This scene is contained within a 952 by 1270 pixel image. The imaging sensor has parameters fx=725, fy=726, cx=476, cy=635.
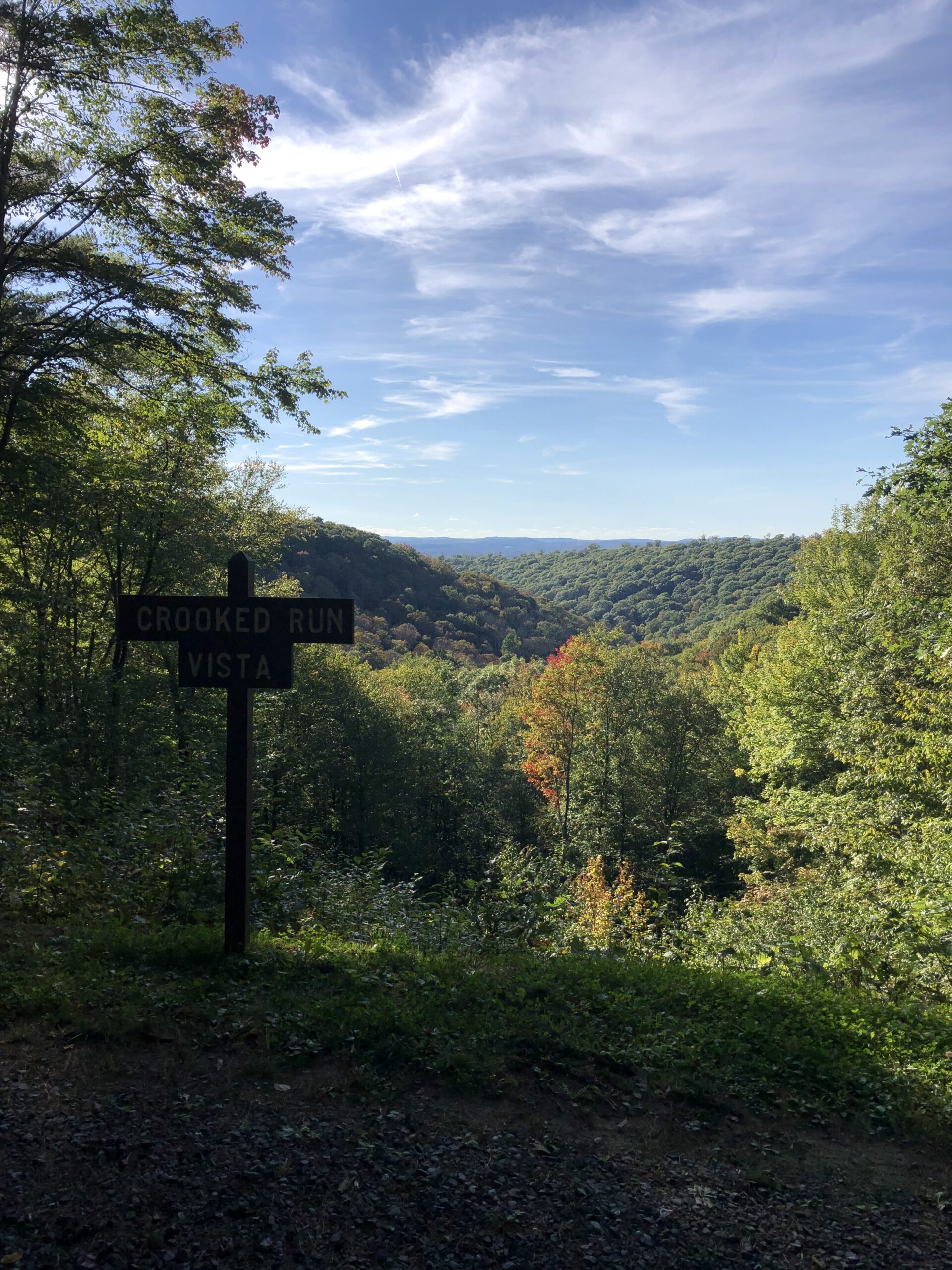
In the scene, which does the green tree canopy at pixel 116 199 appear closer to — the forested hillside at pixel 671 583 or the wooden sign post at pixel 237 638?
the wooden sign post at pixel 237 638

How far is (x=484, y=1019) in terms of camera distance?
4484 millimetres

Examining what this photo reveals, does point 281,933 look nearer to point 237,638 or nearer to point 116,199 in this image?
point 237,638

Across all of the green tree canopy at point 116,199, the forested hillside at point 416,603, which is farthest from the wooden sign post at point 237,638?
the forested hillside at point 416,603

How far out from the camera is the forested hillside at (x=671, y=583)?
415ft

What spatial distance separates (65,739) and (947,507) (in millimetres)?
12330

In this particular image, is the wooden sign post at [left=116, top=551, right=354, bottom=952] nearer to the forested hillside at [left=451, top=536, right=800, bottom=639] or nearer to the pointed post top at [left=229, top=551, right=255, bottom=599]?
the pointed post top at [left=229, top=551, right=255, bottom=599]

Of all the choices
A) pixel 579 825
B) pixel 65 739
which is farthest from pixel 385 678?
pixel 65 739

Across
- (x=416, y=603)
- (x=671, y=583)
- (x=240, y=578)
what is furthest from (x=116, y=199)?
(x=671, y=583)

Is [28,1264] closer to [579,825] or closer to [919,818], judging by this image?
[919,818]

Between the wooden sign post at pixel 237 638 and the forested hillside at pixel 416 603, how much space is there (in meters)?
53.1

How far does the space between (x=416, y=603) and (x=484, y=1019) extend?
88.9 meters

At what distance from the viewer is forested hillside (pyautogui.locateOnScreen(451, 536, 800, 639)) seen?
12650 centimetres

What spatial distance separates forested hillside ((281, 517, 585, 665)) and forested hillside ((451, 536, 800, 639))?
21.9m

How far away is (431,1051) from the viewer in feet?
13.6
